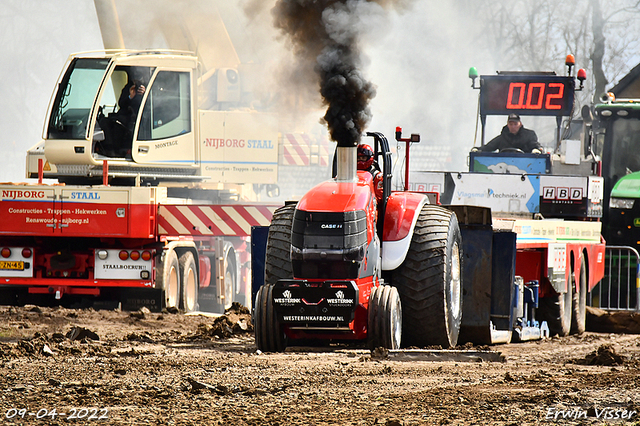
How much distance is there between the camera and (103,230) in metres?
11.5

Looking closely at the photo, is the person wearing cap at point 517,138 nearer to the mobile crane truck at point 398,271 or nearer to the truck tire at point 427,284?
the mobile crane truck at point 398,271

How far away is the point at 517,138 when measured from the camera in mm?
14008

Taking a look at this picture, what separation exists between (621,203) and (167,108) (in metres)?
7.47

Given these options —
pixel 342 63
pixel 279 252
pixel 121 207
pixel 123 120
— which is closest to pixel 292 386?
pixel 279 252

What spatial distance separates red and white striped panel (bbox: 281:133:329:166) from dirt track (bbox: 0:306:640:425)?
13205 mm

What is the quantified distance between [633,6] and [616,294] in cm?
1755

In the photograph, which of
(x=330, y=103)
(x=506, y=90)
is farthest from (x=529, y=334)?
(x=506, y=90)

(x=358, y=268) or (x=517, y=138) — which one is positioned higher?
(x=517, y=138)

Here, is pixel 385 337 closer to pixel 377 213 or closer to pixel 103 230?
pixel 377 213

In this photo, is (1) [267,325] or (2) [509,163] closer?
(1) [267,325]

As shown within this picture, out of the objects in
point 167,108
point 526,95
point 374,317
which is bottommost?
point 374,317

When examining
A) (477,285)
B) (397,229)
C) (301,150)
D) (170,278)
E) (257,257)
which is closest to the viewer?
(397,229)

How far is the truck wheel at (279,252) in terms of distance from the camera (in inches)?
303

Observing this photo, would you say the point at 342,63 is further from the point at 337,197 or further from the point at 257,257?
the point at 257,257
